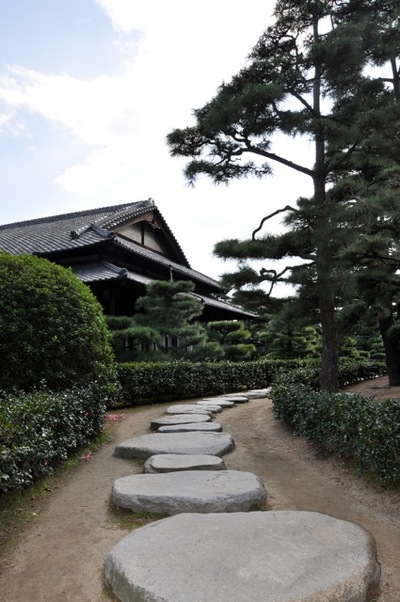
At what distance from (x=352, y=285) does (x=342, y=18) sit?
15.4ft

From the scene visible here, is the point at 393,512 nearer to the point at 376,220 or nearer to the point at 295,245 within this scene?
the point at 376,220

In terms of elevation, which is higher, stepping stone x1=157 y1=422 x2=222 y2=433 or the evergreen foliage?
the evergreen foliage

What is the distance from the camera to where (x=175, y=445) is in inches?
201

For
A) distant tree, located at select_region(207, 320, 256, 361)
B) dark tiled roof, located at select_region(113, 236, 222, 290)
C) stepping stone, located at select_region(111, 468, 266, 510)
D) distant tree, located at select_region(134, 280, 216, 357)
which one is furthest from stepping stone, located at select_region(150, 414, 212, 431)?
distant tree, located at select_region(207, 320, 256, 361)

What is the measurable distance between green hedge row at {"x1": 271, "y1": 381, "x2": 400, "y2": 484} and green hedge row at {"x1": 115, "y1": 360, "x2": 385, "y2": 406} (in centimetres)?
420

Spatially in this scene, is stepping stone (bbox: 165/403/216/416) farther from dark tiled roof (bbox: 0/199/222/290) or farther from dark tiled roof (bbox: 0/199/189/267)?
dark tiled roof (bbox: 0/199/189/267)

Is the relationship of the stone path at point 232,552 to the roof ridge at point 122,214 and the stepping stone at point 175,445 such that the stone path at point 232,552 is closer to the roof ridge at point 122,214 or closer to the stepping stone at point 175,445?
the stepping stone at point 175,445

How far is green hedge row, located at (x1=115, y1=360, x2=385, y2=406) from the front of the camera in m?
9.54

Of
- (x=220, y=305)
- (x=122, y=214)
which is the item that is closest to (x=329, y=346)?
(x=122, y=214)

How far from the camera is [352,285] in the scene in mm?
6156

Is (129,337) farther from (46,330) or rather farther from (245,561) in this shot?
(245,561)

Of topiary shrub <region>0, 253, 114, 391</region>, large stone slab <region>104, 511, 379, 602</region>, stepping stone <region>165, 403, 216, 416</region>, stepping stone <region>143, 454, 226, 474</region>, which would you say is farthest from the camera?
stepping stone <region>165, 403, 216, 416</region>

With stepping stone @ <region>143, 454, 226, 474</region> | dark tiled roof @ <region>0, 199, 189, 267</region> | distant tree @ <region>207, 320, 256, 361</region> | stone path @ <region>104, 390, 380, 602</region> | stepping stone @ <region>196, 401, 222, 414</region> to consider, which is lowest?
stepping stone @ <region>196, 401, 222, 414</region>

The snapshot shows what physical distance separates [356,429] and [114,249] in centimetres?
1002
